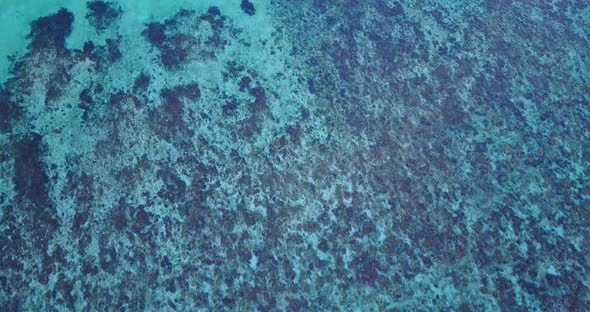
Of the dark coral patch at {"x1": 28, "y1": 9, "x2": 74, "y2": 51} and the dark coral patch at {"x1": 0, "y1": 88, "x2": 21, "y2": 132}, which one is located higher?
the dark coral patch at {"x1": 28, "y1": 9, "x2": 74, "y2": 51}

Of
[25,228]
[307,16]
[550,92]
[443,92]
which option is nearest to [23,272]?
[25,228]

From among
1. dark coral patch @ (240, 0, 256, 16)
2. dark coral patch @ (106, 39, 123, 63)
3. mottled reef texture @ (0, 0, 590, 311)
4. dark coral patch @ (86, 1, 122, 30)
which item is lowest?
mottled reef texture @ (0, 0, 590, 311)

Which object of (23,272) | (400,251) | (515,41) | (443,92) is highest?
(515,41)

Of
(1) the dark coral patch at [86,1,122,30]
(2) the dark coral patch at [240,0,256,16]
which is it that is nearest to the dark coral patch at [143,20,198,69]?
(1) the dark coral patch at [86,1,122,30]

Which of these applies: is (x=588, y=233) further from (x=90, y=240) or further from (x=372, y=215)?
(x=90, y=240)

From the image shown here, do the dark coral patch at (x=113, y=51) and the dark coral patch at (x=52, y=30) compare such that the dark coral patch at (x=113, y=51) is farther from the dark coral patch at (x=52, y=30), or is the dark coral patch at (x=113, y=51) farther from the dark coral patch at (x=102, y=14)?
the dark coral patch at (x=52, y=30)

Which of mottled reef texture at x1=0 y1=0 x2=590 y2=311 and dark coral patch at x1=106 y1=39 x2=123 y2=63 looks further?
dark coral patch at x1=106 y1=39 x2=123 y2=63

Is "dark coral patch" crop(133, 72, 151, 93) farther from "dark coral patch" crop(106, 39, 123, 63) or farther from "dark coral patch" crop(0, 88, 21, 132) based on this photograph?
"dark coral patch" crop(0, 88, 21, 132)
